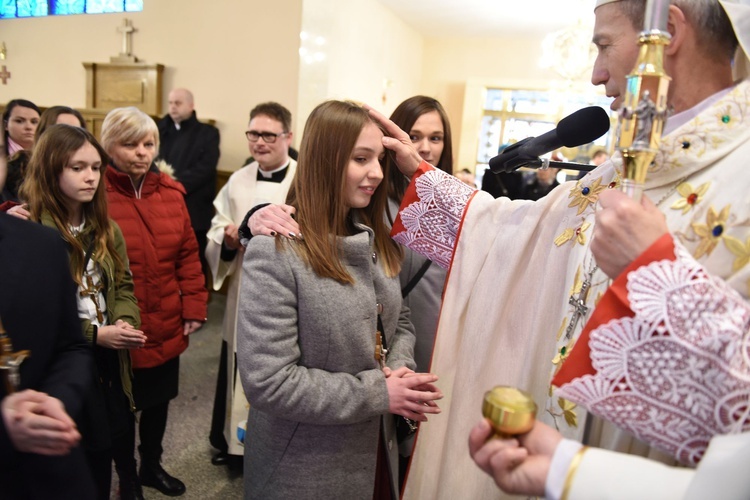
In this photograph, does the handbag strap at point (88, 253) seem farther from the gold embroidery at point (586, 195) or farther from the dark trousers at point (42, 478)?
the gold embroidery at point (586, 195)

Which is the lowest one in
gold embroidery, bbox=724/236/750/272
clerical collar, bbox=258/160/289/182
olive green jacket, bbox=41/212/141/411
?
olive green jacket, bbox=41/212/141/411

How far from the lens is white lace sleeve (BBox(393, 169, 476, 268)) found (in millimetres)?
1474

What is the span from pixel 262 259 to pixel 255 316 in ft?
0.46

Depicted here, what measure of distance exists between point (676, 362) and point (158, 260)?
7.04ft

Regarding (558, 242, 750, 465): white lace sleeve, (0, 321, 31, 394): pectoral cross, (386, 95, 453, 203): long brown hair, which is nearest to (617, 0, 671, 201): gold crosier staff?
(558, 242, 750, 465): white lace sleeve

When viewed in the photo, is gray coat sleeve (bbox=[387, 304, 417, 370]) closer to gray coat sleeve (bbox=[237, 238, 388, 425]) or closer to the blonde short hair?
gray coat sleeve (bbox=[237, 238, 388, 425])

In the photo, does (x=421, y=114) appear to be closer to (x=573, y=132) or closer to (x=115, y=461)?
(x=573, y=132)

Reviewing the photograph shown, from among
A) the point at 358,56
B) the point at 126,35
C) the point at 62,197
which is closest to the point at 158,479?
the point at 62,197

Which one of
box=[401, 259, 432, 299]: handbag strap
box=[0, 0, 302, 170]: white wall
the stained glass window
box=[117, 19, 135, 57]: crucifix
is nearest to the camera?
box=[401, 259, 432, 299]: handbag strap

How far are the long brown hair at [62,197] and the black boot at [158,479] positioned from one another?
3.40 feet

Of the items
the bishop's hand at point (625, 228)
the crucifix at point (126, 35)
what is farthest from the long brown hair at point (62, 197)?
the crucifix at point (126, 35)

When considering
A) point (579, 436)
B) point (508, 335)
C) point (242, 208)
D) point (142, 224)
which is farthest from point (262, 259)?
point (242, 208)

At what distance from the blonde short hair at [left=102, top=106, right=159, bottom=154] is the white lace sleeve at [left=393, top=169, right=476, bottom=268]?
1.49 m

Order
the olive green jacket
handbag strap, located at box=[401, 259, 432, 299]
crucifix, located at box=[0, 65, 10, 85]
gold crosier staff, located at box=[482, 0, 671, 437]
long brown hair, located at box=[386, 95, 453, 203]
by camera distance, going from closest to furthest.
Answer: gold crosier staff, located at box=[482, 0, 671, 437] < handbag strap, located at box=[401, 259, 432, 299] < the olive green jacket < long brown hair, located at box=[386, 95, 453, 203] < crucifix, located at box=[0, 65, 10, 85]
